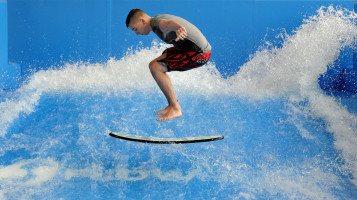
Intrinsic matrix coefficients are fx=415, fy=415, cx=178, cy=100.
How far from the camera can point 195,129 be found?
14.4 feet

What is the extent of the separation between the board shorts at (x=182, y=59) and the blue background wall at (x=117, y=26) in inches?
117

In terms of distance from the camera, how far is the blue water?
146 inches

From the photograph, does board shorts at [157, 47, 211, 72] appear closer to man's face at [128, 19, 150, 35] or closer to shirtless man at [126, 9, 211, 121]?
shirtless man at [126, 9, 211, 121]

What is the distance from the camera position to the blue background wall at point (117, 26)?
5.55m

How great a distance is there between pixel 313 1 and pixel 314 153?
2326 millimetres

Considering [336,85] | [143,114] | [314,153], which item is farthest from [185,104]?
[336,85]

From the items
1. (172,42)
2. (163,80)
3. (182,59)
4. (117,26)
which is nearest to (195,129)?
(163,80)

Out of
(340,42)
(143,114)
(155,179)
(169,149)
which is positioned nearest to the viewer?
(155,179)

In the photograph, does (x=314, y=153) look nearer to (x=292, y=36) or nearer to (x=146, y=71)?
(x=292, y=36)

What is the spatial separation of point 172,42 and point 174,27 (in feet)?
0.78

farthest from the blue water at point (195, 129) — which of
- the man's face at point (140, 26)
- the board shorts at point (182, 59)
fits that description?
the man's face at point (140, 26)

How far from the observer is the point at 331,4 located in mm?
5445

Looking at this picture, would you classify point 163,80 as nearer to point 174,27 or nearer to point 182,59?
point 182,59

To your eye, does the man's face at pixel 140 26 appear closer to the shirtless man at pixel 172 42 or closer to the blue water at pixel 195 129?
the shirtless man at pixel 172 42
